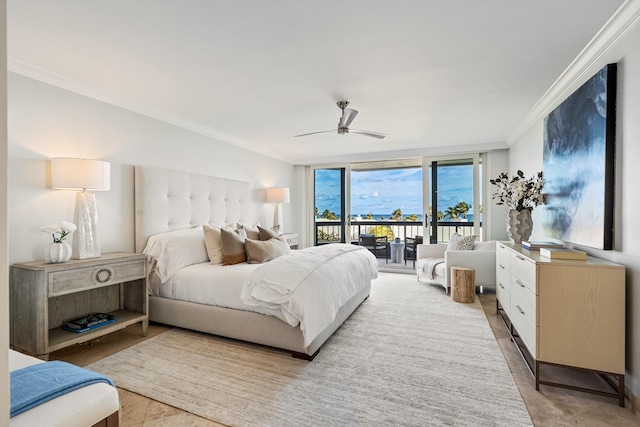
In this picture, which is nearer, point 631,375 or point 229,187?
point 631,375

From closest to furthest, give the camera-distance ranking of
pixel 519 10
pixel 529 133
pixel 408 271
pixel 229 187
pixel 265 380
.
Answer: pixel 519 10
pixel 265 380
pixel 529 133
pixel 229 187
pixel 408 271

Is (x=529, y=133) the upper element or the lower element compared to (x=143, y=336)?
upper

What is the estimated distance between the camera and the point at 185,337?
2863 mm

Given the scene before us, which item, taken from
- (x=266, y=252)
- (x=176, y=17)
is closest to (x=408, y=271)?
(x=266, y=252)

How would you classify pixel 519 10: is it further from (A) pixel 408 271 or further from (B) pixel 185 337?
(A) pixel 408 271

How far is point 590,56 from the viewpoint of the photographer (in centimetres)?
215

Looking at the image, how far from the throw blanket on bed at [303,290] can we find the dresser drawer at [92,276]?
3.56 ft

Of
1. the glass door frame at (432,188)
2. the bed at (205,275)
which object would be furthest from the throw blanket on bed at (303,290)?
the glass door frame at (432,188)

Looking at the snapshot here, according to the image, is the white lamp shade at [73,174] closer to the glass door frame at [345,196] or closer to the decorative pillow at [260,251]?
the decorative pillow at [260,251]

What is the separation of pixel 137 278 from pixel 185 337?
73cm

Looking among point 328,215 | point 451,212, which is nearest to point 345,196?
point 328,215

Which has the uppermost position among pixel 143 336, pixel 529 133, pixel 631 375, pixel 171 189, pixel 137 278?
pixel 529 133

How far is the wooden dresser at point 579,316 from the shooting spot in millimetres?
1800

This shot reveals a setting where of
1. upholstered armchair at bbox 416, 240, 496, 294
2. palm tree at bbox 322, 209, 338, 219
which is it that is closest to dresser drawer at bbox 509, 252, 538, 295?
upholstered armchair at bbox 416, 240, 496, 294
